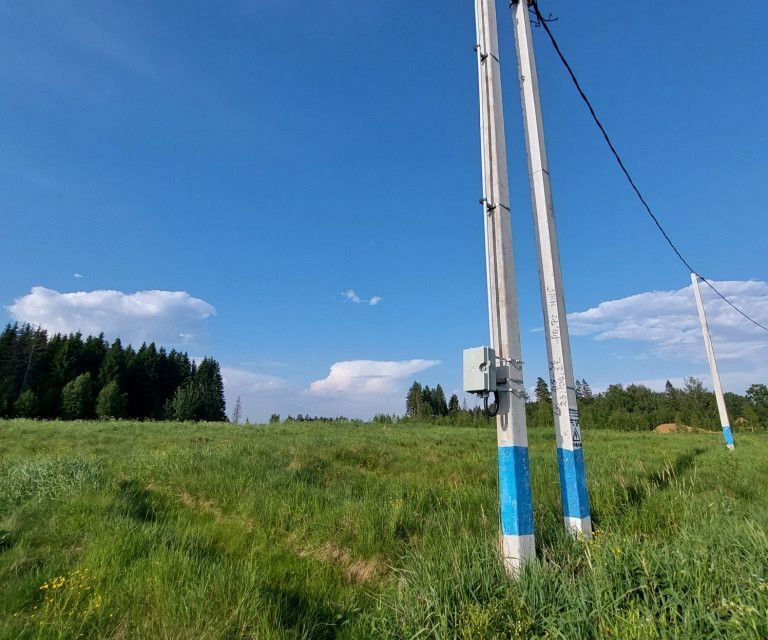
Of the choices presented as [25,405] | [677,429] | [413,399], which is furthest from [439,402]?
[25,405]

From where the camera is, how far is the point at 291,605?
3.58 meters

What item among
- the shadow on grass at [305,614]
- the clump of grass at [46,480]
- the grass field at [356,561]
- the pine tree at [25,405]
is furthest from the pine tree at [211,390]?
the shadow on grass at [305,614]

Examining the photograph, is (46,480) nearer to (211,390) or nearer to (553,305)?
(553,305)

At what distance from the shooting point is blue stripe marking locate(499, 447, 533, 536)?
11.6 ft

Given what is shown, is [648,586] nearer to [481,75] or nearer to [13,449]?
[481,75]

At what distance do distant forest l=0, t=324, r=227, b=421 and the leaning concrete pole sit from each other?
235 ft

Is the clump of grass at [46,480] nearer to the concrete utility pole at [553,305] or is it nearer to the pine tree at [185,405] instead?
the concrete utility pole at [553,305]

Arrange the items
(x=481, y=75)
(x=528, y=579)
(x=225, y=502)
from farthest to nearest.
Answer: (x=225, y=502) < (x=481, y=75) < (x=528, y=579)

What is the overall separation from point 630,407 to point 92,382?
110m

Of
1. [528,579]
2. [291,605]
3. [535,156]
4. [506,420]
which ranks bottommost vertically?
[291,605]

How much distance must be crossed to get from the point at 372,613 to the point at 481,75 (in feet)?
17.1

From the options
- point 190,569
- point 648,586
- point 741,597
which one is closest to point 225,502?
point 190,569

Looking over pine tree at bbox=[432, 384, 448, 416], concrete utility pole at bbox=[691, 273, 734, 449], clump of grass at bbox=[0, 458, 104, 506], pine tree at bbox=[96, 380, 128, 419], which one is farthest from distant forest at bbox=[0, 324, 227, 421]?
concrete utility pole at bbox=[691, 273, 734, 449]

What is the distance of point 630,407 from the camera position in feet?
336
